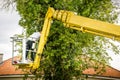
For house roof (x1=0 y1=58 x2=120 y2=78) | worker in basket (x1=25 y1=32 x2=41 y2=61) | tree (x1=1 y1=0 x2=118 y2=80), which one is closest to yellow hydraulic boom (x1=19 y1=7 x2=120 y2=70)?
worker in basket (x1=25 y1=32 x2=41 y2=61)

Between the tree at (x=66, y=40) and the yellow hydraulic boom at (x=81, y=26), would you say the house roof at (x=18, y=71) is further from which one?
the yellow hydraulic boom at (x=81, y=26)

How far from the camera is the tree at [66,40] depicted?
27.9 metres

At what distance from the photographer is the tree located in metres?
27.9

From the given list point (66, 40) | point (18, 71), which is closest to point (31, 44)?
point (66, 40)

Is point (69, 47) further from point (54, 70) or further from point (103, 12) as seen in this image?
point (103, 12)

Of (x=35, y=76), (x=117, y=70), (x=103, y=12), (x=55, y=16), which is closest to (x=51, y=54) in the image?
(x=35, y=76)

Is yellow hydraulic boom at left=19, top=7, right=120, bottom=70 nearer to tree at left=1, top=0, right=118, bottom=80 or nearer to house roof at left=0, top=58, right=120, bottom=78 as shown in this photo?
tree at left=1, top=0, right=118, bottom=80

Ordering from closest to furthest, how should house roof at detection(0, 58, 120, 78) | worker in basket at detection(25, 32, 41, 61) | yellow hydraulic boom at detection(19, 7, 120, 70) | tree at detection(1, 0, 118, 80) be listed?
worker in basket at detection(25, 32, 41, 61)
yellow hydraulic boom at detection(19, 7, 120, 70)
tree at detection(1, 0, 118, 80)
house roof at detection(0, 58, 120, 78)

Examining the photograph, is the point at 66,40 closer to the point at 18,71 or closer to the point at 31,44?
the point at 31,44

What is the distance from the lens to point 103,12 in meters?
30.3

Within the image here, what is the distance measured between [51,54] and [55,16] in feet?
44.3

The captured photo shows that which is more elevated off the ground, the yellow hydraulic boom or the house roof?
the yellow hydraulic boom

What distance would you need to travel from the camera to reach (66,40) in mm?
→ 27469

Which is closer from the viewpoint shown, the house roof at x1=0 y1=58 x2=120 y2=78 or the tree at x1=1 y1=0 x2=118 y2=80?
the tree at x1=1 y1=0 x2=118 y2=80
